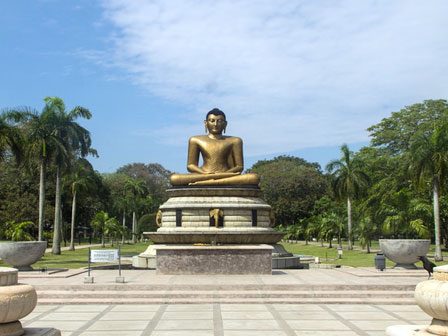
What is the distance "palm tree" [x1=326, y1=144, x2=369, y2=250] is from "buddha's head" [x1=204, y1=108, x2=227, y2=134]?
1862cm

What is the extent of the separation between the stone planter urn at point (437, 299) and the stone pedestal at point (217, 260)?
833 centimetres

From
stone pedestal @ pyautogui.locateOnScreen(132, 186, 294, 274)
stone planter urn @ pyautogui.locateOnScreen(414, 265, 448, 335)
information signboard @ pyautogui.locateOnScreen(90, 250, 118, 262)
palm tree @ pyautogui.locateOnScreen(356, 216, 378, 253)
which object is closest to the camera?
stone planter urn @ pyautogui.locateOnScreen(414, 265, 448, 335)

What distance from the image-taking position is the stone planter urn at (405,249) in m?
16.2

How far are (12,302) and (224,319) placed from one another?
442 cm

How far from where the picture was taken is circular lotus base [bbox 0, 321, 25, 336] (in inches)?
268

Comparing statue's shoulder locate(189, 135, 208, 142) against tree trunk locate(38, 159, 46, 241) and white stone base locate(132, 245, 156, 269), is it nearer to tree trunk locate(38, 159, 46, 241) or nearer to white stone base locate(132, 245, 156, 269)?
white stone base locate(132, 245, 156, 269)

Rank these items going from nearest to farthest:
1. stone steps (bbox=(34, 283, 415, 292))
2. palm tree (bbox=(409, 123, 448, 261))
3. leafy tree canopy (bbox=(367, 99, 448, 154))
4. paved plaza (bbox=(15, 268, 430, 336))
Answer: paved plaza (bbox=(15, 268, 430, 336)) < stone steps (bbox=(34, 283, 415, 292)) < palm tree (bbox=(409, 123, 448, 261)) < leafy tree canopy (bbox=(367, 99, 448, 154))

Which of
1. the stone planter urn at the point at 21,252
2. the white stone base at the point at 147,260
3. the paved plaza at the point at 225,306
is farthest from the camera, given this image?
the white stone base at the point at 147,260

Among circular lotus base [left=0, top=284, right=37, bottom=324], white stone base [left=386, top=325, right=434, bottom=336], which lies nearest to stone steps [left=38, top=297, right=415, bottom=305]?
white stone base [left=386, top=325, right=434, bottom=336]

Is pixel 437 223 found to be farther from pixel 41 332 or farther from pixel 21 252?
pixel 41 332

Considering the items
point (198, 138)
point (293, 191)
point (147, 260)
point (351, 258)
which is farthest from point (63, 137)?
point (293, 191)

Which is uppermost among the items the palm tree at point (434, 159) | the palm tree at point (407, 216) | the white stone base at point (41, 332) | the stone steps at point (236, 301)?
the palm tree at point (434, 159)

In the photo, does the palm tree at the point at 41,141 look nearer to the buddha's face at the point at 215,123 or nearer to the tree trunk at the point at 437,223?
the buddha's face at the point at 215,123

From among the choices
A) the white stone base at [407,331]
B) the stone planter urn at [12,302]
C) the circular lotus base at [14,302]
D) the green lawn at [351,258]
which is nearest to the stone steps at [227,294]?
the white stone base at [407,331]
